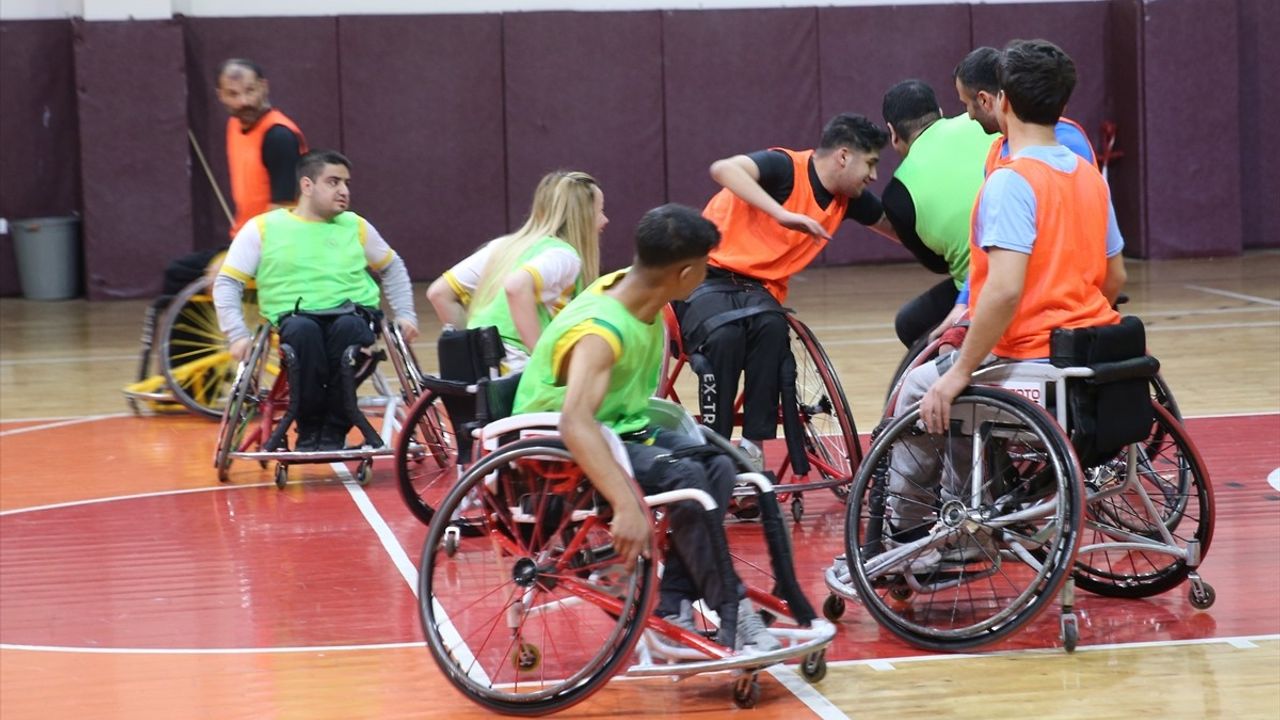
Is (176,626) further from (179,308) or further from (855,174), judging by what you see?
(179,308)

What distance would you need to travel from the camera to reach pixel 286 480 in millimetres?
6051

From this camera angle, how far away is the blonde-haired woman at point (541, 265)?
15.7 feet

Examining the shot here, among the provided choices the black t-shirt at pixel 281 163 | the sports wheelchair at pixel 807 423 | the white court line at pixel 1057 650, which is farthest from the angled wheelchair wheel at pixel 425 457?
the white court line at pixel 1057 650

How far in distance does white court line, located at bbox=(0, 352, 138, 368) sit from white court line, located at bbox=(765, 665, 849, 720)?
251 inches

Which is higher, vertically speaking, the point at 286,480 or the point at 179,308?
the point at 179,308

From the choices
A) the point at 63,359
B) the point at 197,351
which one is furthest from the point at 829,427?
the point at 63,359

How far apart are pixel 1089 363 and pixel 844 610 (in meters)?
0.89

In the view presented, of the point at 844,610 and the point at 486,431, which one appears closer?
the point at 486,431

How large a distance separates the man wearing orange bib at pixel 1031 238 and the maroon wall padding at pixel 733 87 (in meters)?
8.89

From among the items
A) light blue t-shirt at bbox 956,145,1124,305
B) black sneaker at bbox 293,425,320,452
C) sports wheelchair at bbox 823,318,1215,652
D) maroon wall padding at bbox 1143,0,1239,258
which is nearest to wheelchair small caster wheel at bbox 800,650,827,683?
sports wheelchair at bbox 823,318,1215,652

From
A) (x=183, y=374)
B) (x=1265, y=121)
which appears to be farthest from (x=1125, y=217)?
(x=183, y=374)

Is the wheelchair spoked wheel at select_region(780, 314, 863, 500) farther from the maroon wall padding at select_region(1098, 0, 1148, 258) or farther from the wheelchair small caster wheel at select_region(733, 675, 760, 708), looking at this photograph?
the maroon wall padding at select_region(1098, 0, 1148, 258)

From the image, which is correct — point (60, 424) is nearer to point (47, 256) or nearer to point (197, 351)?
point (197, 351)

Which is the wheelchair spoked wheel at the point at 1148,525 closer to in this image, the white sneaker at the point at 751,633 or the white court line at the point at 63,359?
the white sneaker at the point at 751,633
